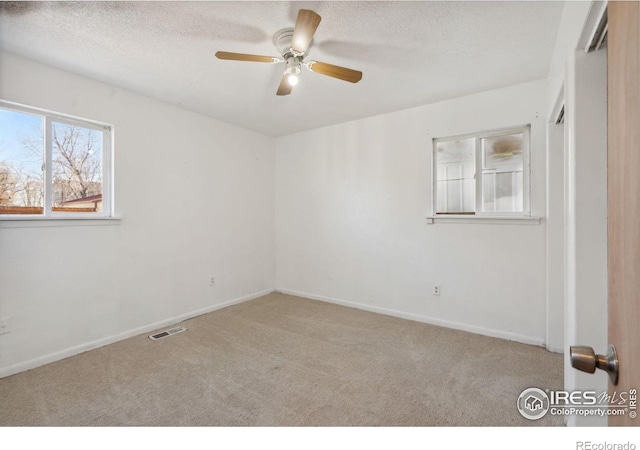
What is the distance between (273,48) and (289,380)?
8.06ft

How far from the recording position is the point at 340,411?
5.81 feet

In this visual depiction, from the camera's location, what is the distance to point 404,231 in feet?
11.3

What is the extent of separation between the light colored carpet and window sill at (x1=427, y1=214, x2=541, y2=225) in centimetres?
115

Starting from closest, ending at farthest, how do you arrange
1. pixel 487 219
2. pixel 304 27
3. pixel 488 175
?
pixel 304 27
pixel 487 219
pixel 488 175

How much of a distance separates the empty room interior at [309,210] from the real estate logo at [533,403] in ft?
0.09

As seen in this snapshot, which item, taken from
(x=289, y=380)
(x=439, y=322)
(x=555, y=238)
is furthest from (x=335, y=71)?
(x=439, y=322)

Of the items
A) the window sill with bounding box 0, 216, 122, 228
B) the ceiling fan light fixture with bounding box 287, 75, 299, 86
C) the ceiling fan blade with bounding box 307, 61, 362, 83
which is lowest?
the window sill with bounding box 0, 216, 122, 228

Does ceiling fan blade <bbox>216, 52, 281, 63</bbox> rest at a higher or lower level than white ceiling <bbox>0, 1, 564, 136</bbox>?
lower

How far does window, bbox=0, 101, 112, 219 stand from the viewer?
228cm

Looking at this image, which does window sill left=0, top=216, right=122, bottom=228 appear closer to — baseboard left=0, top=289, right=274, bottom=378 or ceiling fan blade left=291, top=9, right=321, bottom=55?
baseboard left=0, top=289, right=274, bottom=378

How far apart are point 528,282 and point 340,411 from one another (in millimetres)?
2176

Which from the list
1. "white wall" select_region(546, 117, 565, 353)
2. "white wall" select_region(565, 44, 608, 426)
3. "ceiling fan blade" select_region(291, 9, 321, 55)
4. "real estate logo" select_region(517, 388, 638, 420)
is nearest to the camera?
"real estate logo" select_region(517, 388, 638, 420)

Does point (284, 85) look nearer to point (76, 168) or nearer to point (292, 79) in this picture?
point (292, 79)

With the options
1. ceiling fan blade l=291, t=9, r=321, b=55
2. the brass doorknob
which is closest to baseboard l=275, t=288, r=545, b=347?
the brass doorknob
